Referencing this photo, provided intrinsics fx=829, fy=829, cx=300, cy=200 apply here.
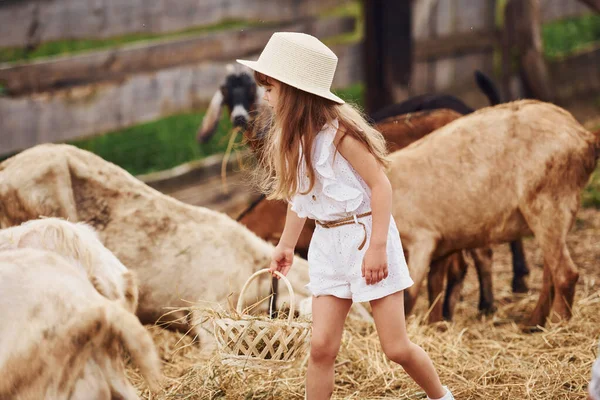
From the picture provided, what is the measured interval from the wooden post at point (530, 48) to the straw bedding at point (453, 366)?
12.5ft

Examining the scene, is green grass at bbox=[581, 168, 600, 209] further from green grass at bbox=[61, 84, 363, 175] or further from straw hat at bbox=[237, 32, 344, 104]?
straw hat at bbox=[237, 32, 344, 104]

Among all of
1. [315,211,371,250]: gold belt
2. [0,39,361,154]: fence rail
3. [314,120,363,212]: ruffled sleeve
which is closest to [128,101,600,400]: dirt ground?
[315,211,371,250]: gold belt

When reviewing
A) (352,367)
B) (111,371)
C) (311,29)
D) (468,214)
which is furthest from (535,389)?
(311,29)

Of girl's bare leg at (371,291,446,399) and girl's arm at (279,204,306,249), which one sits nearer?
girl's bare leg at (371,291,446,399)

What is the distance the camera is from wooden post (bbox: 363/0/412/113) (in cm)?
824

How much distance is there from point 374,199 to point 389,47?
5597mm

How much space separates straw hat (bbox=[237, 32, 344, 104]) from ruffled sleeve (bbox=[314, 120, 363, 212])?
5.9 inches

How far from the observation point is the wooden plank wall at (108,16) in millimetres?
7004

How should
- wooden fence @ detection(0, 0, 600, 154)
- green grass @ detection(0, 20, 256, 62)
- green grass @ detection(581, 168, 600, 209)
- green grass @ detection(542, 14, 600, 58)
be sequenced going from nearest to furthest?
wooden fence @ detection(0, 0, 600, 154)
green grass @ detection(581, 168, 600, 209)
green grass @ detection(0, 20, 256, 62)
green grass @ detection(542, 14, 600, 58)

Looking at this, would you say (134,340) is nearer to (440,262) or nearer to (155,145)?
(440,262)

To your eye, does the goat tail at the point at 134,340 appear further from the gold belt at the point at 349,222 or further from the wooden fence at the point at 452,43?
the wooden fence at the point at 452,43

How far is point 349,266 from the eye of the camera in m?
Result: 3.09

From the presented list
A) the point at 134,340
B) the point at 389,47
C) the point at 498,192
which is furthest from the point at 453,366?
the point at 389,47

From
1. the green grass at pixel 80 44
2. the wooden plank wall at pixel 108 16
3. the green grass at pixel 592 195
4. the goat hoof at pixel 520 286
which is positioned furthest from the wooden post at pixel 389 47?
the goat hoof at pixel 520 286
